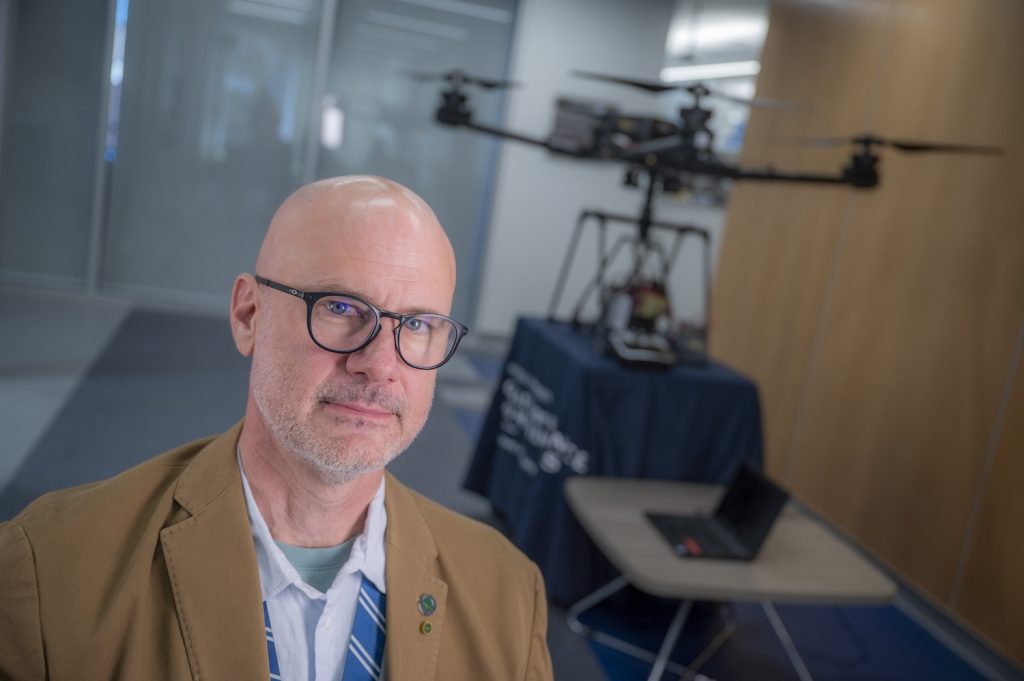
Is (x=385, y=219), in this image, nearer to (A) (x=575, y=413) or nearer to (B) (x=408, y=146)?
(A) (x=575, y=413)

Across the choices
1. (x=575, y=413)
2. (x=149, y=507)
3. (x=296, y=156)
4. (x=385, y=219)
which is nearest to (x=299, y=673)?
(x=149, y=507)

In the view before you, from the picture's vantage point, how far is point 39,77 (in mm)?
5203

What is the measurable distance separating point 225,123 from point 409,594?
533cm

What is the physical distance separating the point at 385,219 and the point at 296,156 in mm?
5264

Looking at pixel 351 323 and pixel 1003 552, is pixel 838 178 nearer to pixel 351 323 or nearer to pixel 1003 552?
pixel 1003 552

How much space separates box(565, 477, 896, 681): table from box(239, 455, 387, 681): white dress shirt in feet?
3.53

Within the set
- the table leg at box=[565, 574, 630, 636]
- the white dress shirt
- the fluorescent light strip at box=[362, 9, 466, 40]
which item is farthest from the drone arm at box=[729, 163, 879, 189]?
the fluorescent light strip at box=[362, 9, 466, 40]

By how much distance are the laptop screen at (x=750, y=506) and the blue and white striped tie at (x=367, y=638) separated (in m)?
1.37

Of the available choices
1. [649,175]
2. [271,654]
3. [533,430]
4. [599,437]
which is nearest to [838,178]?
[649,175]

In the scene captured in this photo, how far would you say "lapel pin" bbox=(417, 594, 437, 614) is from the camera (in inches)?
36.0

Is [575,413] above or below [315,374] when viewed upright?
below

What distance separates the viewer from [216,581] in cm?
81

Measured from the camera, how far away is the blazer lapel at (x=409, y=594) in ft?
2.86

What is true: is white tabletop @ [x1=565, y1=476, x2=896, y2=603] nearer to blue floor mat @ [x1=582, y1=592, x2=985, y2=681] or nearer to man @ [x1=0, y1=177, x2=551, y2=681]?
blue floor mat @ [x1=582, y1=592, x2=985, y2=681]
